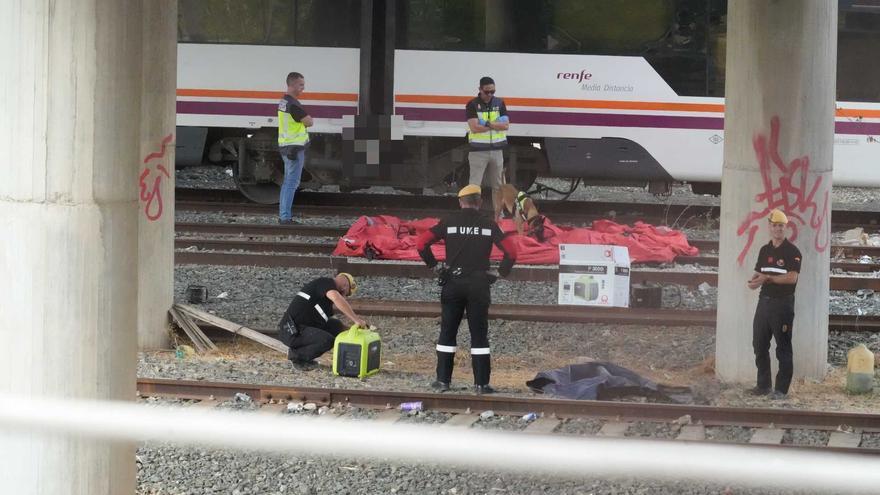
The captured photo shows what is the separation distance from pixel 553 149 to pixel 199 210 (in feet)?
15.9

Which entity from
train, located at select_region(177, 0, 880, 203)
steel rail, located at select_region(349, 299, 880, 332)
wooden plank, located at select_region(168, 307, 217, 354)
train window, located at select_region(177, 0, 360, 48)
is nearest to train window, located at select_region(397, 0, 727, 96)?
train, located at select_region(177, 0, 880, 203)

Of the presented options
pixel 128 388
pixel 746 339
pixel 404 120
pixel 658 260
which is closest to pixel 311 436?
pixel 128 388

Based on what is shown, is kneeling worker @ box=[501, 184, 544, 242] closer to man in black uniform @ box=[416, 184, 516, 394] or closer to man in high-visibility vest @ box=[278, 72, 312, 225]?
man in high-visibility vest @ box=[278, 72, 312, 225]

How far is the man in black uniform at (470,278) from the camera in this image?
938 centimetres

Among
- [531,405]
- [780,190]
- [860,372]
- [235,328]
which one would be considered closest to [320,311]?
[235,328]

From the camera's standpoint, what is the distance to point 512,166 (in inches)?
682

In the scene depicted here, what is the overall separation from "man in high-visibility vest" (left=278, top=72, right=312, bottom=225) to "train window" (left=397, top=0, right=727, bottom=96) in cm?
191

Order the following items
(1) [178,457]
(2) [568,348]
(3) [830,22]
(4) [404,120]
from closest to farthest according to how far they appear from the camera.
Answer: (1) [178,457] → (3) [830,22] → (2) [568,348] → (4) [404,120]

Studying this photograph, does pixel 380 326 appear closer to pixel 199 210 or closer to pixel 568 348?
pixel 568 348

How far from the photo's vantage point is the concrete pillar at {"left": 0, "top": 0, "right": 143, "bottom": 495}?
5660mm

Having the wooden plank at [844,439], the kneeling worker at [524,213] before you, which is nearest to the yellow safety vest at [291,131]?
the kneeling worker at [524,213]

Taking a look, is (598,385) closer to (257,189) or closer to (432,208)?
(432,208)

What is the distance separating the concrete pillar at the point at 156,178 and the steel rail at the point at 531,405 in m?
1.94

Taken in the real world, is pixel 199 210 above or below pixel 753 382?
above
